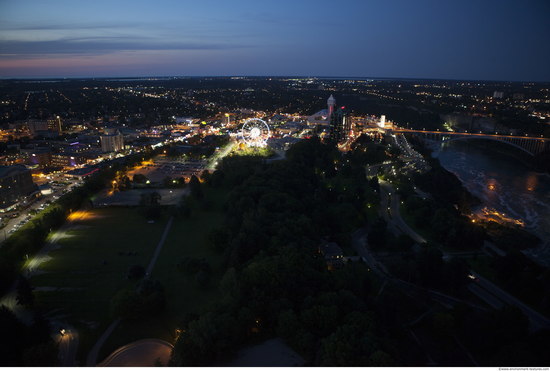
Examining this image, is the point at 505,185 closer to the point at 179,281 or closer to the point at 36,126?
the point at 179,281

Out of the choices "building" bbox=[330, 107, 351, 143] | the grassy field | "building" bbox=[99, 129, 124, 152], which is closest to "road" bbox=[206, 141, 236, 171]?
"building" bbox=[99, 129, 124, 152]

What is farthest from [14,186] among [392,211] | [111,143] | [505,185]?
[505,185]

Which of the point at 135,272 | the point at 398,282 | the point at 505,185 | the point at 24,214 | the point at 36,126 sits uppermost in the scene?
the point at 36,126

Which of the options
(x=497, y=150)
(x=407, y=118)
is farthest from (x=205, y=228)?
(x=407, y=118)

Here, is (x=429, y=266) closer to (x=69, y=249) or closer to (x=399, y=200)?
(x=399, y=200)

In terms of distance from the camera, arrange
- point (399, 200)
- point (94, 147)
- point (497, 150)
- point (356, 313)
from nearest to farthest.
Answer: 1. point (356, 313)
2. point (399, 200)
3. point (94, 147)
4. point (497, 150)

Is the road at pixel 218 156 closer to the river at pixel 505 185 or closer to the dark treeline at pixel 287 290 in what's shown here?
the dark treeline at pixel 287 290

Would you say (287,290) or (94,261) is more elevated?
(287,290)

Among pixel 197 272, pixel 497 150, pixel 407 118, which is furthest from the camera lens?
pixel 407 118
